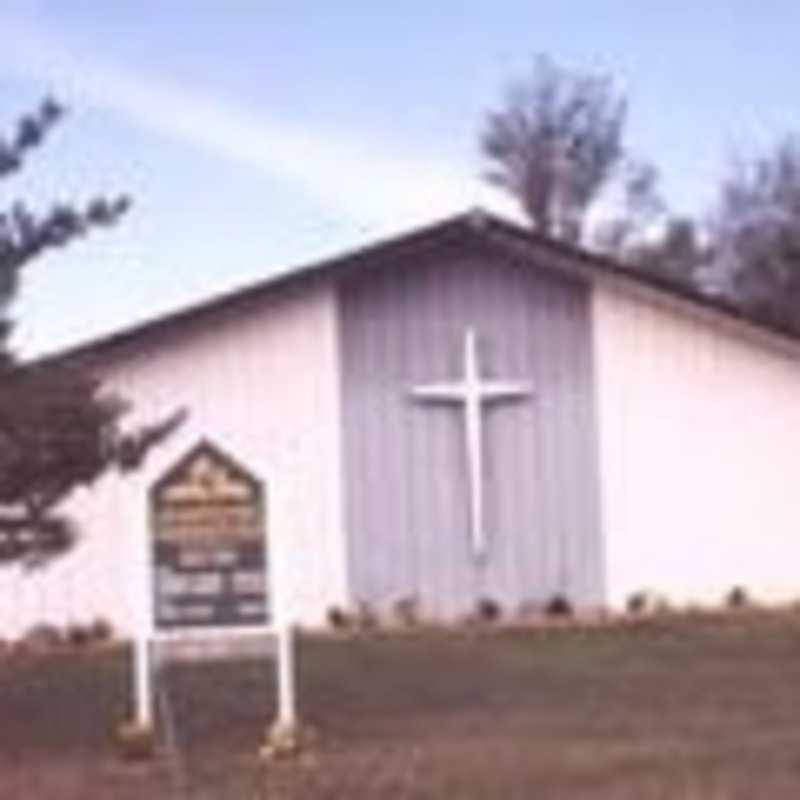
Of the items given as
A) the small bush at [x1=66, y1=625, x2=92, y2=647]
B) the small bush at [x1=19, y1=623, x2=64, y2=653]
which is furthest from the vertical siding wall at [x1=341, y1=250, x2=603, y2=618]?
the small bush at [x1=19, y1=623, x2=64, y2=653]

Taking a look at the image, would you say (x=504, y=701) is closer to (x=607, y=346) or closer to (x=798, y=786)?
(x=798, y=786)

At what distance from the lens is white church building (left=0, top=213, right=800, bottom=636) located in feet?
125

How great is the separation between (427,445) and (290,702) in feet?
50.4

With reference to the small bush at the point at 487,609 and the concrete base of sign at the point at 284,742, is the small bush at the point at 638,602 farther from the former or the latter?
the concrete base of sign at the point at 284,742

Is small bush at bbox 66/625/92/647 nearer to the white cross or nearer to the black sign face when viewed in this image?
the white cross

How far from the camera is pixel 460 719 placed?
2461 cm

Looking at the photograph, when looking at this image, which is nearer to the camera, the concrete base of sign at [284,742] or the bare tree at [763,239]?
the concrete base of sign at [284,742]

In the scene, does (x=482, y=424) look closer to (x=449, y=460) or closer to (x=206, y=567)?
(x=449, y=460)

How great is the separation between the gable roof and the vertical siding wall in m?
0.44

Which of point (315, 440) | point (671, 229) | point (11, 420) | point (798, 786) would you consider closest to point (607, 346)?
point (315, 440)

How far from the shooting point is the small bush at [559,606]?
38219mm

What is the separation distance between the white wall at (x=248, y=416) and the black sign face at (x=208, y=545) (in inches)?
582

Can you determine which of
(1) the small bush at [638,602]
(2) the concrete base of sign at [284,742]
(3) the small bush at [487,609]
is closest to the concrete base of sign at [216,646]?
(2) the concrete base of sign at [284,742]

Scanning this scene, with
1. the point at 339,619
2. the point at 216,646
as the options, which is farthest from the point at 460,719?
the point at 339,619
